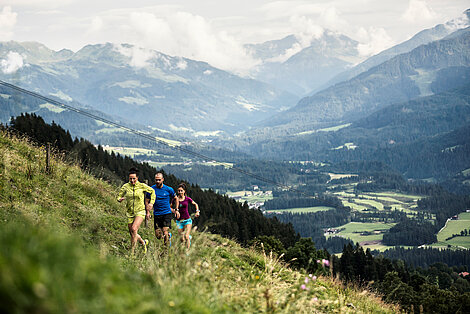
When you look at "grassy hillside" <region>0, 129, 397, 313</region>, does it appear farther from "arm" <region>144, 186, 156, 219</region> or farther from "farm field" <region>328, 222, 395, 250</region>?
"farm field" <region>328, 222, 395, 250</region>

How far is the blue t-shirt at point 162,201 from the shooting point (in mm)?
13297

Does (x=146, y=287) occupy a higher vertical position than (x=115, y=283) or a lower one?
lower

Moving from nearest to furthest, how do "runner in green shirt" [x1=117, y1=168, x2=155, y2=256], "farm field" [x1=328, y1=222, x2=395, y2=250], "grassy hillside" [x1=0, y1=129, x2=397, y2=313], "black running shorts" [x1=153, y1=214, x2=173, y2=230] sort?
1. "grassy hillside" [x1=0, y1=129, x2=397, y2=313]
2. "runner in green shirt" [x1=117, y1=168, x2=155, y2=256]
3. "black running shorts" [x1=153, y1=214, x2=173, y2=230]
4. "farm field" [x1=328, y1=222, x2=395, y2=250]

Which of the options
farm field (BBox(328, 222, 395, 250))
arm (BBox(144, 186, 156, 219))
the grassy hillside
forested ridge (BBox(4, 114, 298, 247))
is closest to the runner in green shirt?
arm (BBox(144, 186, 156, 219))

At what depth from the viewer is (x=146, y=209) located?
1285 cm

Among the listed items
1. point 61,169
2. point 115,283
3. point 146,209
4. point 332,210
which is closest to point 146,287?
point 115,283

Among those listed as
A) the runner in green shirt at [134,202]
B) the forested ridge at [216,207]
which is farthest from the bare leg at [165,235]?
the forested ridge at [216,207]

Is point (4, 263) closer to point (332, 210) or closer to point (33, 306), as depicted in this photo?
point (33, 306)

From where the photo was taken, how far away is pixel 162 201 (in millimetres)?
13383

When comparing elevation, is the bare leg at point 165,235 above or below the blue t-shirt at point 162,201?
below

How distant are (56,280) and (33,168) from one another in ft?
43.4

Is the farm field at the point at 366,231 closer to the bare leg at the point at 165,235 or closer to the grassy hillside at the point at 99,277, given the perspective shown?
the bare leg at the point at 165,235

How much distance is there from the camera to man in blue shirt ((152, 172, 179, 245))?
13.3 meters

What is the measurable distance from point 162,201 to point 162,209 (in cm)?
24
